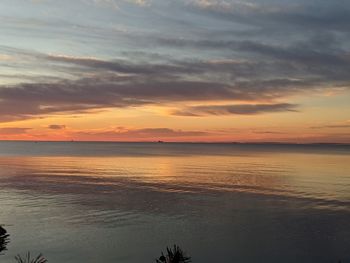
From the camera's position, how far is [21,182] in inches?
3484

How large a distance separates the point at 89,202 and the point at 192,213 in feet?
58.8

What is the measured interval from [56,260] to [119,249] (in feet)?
19.2

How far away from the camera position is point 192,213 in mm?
54969

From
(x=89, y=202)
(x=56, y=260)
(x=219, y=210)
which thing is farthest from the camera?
(x=89, y=202)

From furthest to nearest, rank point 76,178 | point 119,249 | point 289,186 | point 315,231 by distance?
point 76,178 → point 289,186 → point 315,231 → point 119,249

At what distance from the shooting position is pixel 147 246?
40.0 meters

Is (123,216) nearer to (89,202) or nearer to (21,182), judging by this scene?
(89,202)

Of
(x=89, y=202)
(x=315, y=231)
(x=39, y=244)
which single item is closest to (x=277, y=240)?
→ (x=315, y=231)

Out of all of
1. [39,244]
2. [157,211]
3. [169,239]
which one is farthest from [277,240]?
[39,244]

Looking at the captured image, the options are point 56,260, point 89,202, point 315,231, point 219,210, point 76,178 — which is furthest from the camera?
point 76,178

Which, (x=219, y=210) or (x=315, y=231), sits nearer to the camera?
(x=315, y=231)

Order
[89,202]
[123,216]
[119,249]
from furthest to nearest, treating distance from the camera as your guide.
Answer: [89,202], [123,216], [119,249]

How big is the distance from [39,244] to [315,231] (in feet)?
92.2

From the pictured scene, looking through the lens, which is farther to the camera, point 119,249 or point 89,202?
point 89,202
